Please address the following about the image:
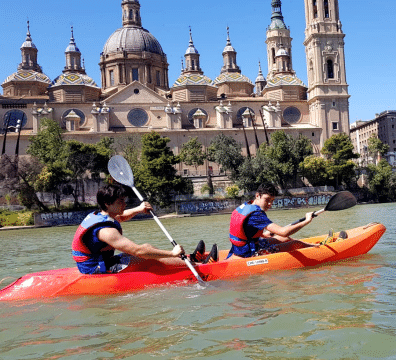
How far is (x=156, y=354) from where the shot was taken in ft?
13.9

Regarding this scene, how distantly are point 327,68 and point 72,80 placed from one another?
32.3m

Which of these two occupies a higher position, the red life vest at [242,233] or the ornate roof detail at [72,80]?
the ornate roof detail at [72,80]

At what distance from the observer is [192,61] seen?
2525 inches

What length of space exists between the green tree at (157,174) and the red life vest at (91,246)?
3252 centimetres

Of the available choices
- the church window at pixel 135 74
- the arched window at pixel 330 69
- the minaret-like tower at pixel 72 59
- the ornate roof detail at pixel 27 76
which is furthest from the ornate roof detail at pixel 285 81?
the ornate roof detail at pixel 27 76

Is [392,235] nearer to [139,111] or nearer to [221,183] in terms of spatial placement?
[221,183]

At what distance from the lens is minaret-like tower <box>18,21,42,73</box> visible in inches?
2457

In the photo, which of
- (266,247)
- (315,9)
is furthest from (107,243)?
(315,9)

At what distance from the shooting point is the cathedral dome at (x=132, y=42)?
61.4 metres

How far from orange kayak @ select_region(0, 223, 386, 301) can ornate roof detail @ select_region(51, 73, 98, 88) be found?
53.7 meters

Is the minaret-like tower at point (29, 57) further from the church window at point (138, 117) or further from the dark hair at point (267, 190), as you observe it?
the dark hair at point (267, 190)

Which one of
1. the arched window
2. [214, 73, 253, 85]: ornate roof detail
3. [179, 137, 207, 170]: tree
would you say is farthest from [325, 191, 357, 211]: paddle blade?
[214, 73, 253, 85]: ornate roof detail

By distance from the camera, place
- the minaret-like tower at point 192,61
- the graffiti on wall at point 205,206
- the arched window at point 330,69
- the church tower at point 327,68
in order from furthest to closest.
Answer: the minaret-like tower at point 192,61 → the arched window at point 330,69 → the church tower at point 327,68 → the graffiti on wall at point 205,206

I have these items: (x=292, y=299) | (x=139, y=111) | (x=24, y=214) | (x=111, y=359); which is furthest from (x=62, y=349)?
(x=139, y=111)
